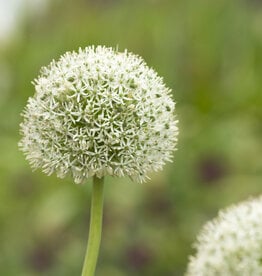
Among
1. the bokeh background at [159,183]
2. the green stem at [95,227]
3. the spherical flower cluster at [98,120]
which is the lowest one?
the green stem at [95,227]

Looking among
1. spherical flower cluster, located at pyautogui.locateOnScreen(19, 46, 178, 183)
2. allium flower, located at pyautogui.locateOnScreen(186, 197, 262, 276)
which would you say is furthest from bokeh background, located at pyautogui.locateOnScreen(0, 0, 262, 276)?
spherical flower cluster, located at pyautogui.locateOnScreen(19, 46, 178, 183)

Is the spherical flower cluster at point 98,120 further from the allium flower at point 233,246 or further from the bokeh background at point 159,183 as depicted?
the bokeh background at point 159,183

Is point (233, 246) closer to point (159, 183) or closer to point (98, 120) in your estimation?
point (98, 120)

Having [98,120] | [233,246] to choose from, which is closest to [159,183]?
[233,246]

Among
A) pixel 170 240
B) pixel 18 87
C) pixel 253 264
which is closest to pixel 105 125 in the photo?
pixel 253 264

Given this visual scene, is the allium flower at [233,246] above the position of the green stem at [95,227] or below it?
above

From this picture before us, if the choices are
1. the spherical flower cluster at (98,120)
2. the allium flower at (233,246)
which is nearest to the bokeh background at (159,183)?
the allium flower at (233,246)

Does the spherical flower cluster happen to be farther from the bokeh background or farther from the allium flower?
the bokeh background
